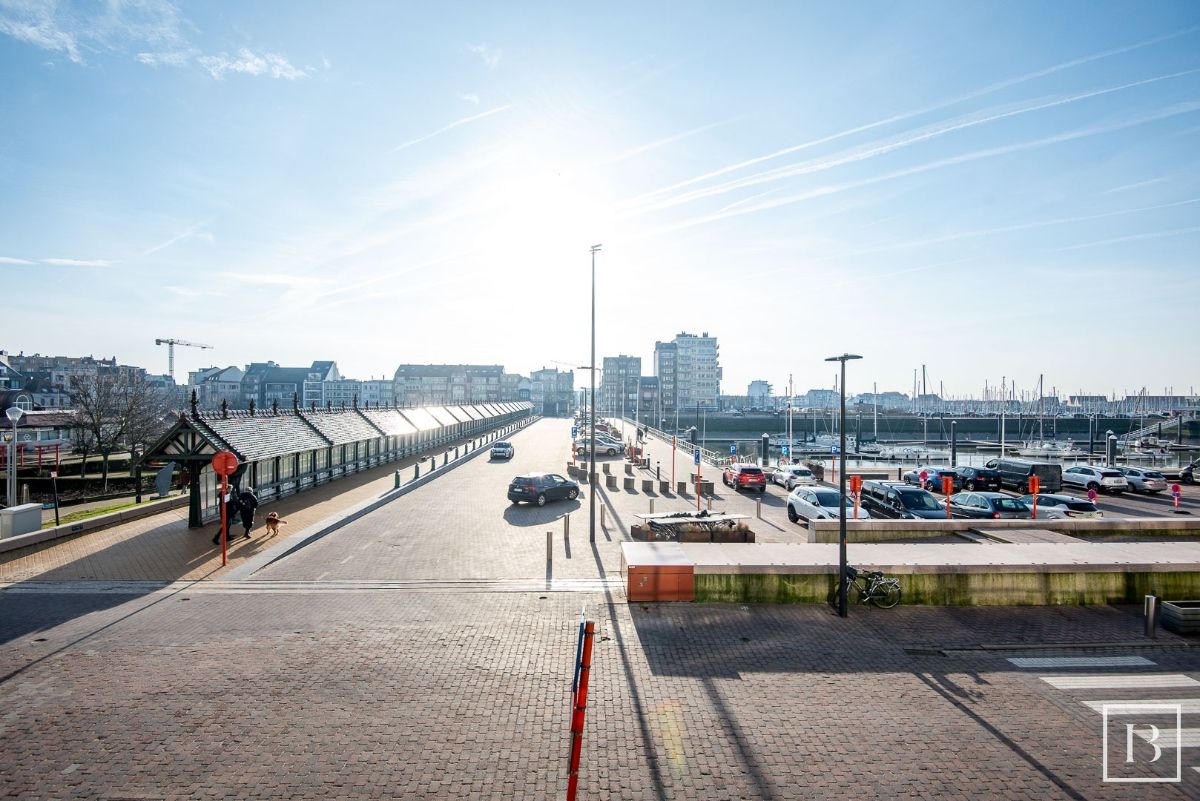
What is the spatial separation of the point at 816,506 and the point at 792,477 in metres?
10.7

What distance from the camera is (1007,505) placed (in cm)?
2236

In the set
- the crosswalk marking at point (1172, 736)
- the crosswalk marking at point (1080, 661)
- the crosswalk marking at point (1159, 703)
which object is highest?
the crosswalk marking at point (1172, 736)

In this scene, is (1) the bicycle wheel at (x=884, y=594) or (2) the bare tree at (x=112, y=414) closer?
(1) the bicycle wheel at (x=884, y=594)

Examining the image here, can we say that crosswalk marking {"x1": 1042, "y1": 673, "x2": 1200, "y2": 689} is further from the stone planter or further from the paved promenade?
the stone planter

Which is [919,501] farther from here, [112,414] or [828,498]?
[112,414]

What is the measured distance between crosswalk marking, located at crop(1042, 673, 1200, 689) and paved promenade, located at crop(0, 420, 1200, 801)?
5cm

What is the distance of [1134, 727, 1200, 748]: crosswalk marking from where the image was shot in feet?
25.1

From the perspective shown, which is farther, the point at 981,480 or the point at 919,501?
the point at 981,480

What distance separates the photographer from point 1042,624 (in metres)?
12.0

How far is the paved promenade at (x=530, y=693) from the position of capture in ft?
22.6

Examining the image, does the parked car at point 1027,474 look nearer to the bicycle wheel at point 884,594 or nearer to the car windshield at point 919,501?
the car windshield at point 919,501

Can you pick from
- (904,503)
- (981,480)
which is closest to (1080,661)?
(904,503)

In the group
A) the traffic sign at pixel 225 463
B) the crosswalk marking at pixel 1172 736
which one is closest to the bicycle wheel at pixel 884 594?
the crosswalk marking at pixel 1172 736

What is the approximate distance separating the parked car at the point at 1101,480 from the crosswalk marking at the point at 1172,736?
2785 centimetres
